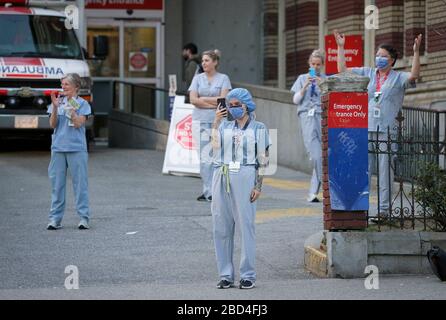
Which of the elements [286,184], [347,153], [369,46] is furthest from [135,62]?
[347,153]

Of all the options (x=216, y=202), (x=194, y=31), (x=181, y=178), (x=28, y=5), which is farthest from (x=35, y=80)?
(x=216, y=202)

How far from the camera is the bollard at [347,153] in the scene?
11070 millimetres

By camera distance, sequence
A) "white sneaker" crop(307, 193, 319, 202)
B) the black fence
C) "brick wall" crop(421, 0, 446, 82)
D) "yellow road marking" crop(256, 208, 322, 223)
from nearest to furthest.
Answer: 1. the black fence
2. "yellow road marking" crop(256, 208, 322, 223)
3. "white sneaker" crop(307, 193, 319, 202)
4. "brick wall" crop(421, 0, 446, 82)

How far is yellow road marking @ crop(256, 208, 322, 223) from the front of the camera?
579 inches

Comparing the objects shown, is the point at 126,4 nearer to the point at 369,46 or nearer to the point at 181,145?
the point at 369,46

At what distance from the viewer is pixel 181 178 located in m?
19.8

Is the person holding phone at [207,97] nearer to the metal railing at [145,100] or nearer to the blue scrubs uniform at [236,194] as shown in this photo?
the blue scrubs uniform at [236,194]

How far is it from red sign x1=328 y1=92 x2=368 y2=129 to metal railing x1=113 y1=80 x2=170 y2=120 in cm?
1491

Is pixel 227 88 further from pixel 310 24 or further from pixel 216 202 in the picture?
pixel 310 24

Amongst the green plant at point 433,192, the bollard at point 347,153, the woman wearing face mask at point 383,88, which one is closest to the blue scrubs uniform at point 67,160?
the woman wearing face mask at point 383,88

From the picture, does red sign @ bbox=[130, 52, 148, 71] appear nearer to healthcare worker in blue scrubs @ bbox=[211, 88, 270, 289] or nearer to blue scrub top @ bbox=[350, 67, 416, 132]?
blue scrub top @ bbox=[350, 67, 416, 132]

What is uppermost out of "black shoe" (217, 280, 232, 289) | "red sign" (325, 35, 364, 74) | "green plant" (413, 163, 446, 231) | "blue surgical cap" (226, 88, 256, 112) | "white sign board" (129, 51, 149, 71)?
"white sign board" (129, 51, 149, 71)

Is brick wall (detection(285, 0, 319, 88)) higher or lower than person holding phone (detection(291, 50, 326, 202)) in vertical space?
higher

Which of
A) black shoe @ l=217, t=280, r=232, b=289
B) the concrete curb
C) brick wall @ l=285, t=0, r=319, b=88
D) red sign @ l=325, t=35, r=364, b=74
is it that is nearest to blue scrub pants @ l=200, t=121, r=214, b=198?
red sign @ l=325, t=35, r=364, b=74
